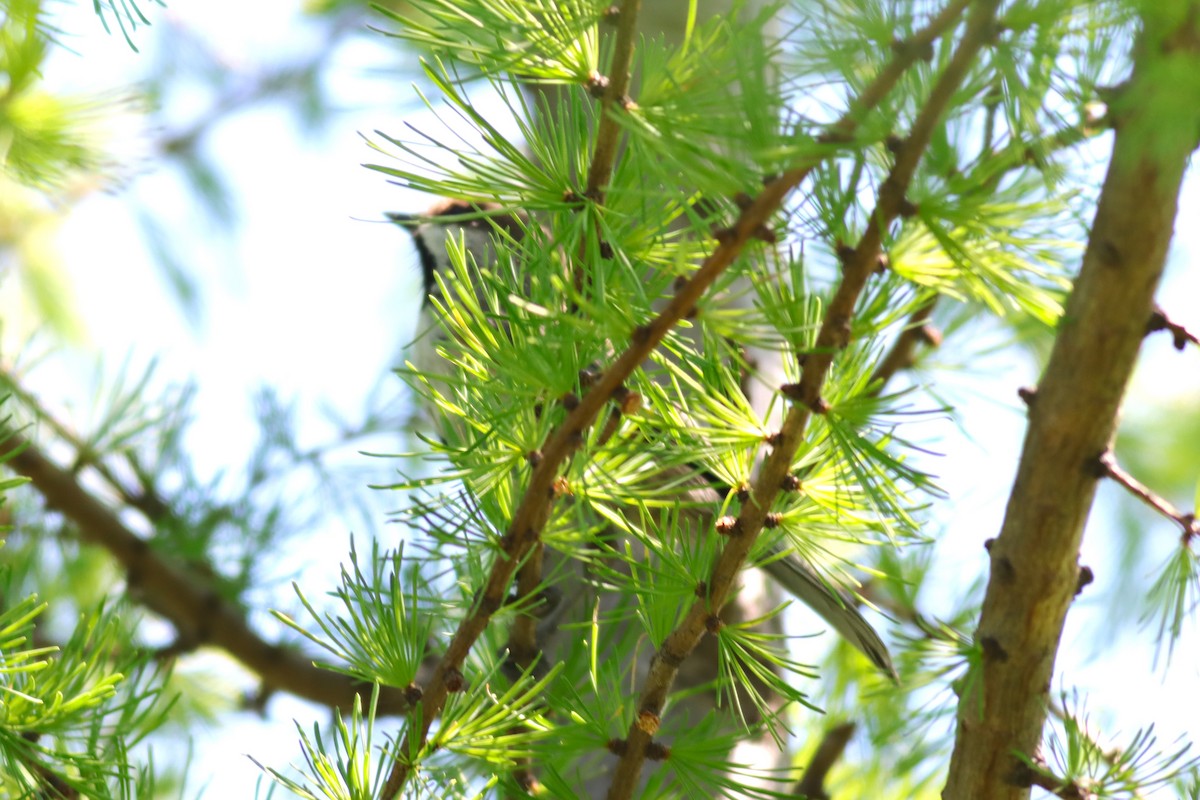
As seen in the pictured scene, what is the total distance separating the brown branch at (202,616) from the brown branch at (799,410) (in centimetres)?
104

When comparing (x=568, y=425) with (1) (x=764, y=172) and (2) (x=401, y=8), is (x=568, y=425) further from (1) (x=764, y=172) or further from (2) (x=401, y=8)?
(2) (x=401, y=8)

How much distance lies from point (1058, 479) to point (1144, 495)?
0.09 metres

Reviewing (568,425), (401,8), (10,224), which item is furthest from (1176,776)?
(10,224)

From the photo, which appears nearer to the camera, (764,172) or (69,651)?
(764,172)

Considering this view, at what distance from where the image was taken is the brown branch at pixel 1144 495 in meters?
1.01

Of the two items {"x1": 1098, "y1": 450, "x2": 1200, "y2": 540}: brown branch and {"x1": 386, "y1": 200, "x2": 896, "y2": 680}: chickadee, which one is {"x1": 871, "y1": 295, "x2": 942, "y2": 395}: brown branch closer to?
{"x1": 386, "y1": 200, "x2": 896, "y2": 680}: chickadee

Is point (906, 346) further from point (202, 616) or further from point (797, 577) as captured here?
point (202, 616)

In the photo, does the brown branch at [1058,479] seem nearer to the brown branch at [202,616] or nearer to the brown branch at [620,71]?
the brown branch at [620,71]

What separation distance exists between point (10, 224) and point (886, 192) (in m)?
3.45

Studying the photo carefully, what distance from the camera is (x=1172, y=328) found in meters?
1.01

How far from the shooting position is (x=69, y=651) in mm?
1039

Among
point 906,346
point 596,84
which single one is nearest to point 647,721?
point 596,84

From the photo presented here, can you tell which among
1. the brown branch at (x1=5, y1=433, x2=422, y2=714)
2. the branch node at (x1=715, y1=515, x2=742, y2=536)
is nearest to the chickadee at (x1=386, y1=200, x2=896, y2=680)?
the branch node at (x1=715, y1=515, x2=742, y2=536)

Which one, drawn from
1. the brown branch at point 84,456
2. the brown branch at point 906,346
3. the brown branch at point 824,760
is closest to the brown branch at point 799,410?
the brown branch at point 824,760
